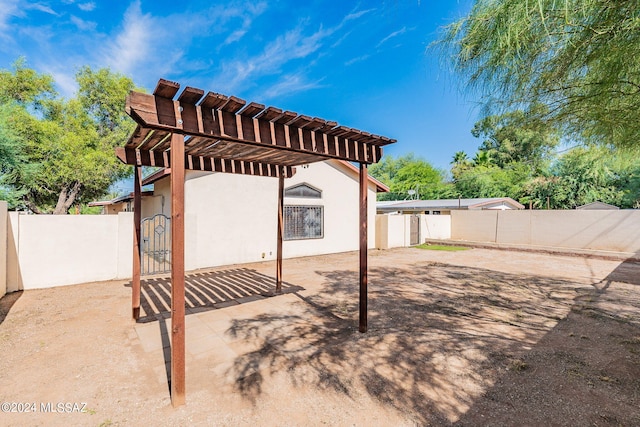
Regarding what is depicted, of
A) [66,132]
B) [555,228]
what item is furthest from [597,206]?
[66,132]

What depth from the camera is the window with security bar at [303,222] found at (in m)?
10.8

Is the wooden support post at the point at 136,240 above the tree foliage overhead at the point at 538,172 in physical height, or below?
below

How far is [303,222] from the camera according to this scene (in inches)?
441

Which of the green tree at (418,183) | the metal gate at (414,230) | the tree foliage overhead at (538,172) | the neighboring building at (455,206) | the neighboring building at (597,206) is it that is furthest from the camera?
the green tree at (418,183)

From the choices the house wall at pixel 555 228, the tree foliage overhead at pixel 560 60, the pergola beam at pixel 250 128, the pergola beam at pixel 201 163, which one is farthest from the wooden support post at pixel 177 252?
the house wall at pixel 555 228

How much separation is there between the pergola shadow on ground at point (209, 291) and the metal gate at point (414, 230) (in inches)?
375

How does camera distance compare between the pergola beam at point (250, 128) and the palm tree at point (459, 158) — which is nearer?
the pergola beam at point (250, 128)

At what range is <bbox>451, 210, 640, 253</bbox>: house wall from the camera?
11492 millimetres

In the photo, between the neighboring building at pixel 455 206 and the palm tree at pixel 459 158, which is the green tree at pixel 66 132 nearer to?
the neighboring building at pixel 455 206

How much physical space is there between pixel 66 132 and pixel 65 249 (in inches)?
449

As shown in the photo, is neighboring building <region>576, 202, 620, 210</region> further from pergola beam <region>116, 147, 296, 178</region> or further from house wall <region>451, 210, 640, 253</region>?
pergola beam <region>116, 147, 296, 178</region>

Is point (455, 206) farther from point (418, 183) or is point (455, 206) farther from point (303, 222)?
point (418, 183)

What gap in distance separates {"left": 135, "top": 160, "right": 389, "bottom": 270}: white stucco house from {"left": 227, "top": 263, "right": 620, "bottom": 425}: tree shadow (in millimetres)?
3884

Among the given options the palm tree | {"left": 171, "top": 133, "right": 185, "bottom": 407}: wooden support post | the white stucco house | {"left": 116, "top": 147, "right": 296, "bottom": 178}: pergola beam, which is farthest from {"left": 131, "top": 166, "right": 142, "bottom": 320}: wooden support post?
the palm tree
